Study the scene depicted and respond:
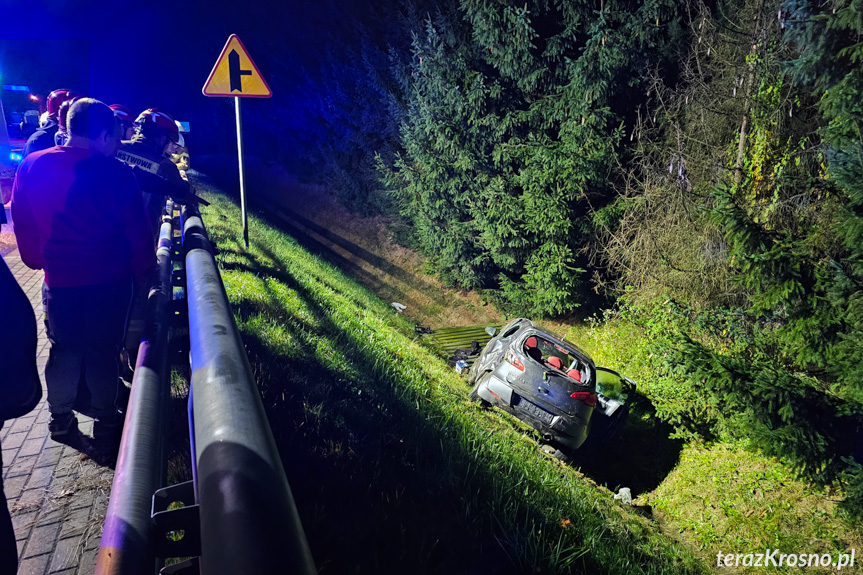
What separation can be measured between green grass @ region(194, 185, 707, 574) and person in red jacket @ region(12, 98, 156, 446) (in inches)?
42.7

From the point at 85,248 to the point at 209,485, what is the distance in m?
3.15

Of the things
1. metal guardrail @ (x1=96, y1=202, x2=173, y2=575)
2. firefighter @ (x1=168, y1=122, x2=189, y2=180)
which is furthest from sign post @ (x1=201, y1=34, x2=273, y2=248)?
metal guardrail @ (x1=96, y1=202, x2=173, y2=575)

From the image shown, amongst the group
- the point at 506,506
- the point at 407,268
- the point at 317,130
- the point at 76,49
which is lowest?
the point at 407,268

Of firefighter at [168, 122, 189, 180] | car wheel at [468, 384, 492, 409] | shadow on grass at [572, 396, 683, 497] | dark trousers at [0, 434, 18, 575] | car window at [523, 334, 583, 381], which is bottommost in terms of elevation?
shadow on grass at [572, 396, 683, 497]

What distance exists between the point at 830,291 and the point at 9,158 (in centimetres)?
1559

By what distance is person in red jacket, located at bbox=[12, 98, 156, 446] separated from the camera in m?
3.21

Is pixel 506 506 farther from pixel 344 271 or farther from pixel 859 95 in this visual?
pixel 344 271

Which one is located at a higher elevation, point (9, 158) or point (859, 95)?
point (859, 95)

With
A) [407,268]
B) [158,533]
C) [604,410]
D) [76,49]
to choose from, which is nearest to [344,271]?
[407,268]

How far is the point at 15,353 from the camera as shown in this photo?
211 cm

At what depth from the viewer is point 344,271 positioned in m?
16.6

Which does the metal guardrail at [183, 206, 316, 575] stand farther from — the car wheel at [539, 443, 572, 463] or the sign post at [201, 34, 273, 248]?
the car wheel at [539, 443, 572, 463]

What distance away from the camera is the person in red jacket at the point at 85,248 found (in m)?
3.21

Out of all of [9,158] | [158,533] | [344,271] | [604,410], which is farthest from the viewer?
[344,271]
